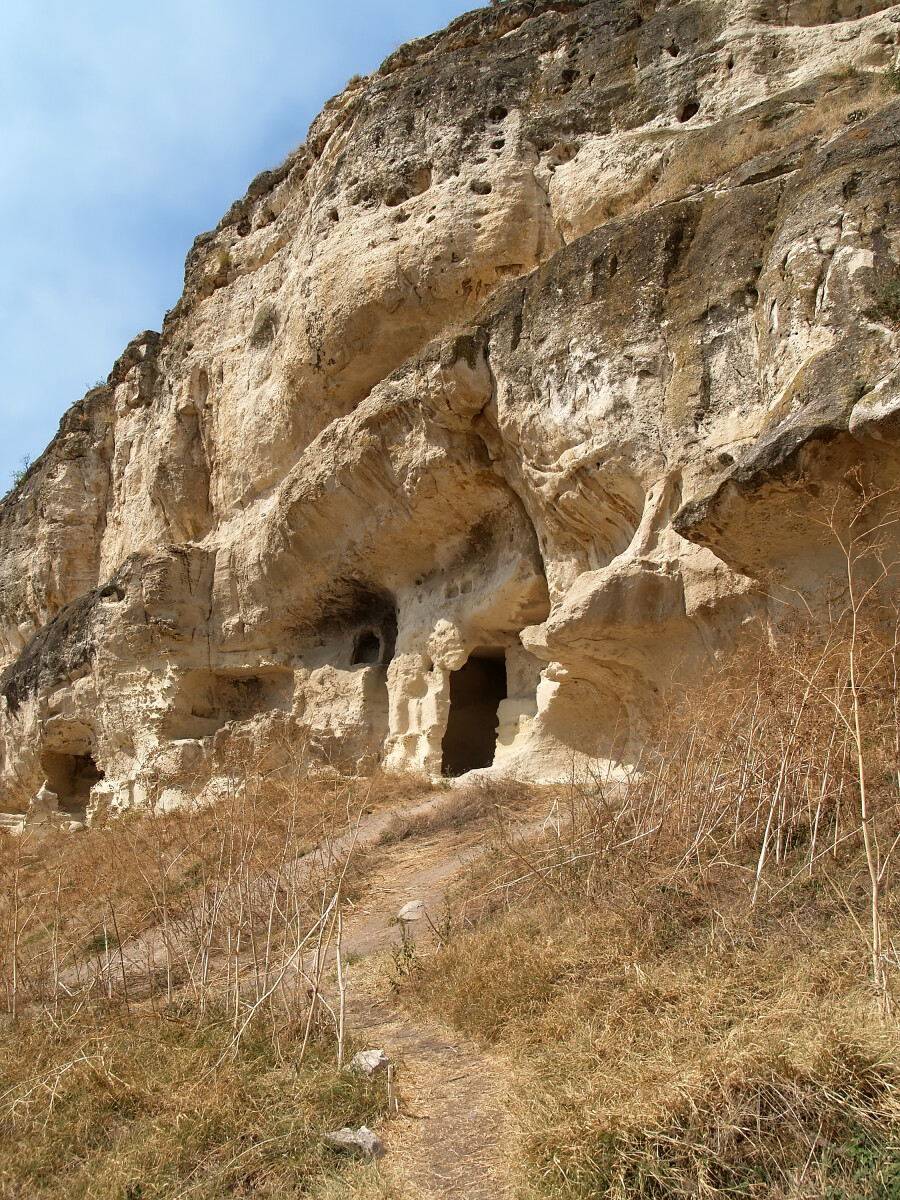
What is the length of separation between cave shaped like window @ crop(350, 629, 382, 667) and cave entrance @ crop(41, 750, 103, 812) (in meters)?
5.58

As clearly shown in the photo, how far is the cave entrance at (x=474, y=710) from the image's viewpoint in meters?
10.8

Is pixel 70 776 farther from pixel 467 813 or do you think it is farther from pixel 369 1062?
pixel 369 1062

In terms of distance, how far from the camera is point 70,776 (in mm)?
15078

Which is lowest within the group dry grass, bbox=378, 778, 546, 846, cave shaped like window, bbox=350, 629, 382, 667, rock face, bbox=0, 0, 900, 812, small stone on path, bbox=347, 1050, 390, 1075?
small stone on path, bbox=347, 1050, 390, 1075

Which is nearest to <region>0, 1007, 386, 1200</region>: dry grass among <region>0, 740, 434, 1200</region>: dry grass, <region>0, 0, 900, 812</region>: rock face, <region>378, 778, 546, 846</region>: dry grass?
<region>0, 740, 434, 1200</region>: dry grass

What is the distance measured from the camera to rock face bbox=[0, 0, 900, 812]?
617 centimetres

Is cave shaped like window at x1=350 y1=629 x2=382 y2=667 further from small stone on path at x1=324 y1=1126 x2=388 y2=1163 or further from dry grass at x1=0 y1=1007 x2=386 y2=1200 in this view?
small stone on path at x1=324 y1=1126 x2=388 y2=1163

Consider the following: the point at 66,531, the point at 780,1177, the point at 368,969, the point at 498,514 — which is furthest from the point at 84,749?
the point at 780,1177

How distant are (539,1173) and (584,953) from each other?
43.8 inches

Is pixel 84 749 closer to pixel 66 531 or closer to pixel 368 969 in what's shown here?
pixel 66 531

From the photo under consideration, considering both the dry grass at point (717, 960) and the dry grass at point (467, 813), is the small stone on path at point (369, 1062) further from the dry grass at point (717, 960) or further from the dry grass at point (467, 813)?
the dry grass at point (467, 813)

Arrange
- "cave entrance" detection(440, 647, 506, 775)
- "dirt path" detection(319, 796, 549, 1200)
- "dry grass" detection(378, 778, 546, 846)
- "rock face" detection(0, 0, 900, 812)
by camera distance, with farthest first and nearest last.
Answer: "cave entrance" detection(440, 647, 506, 775) < "dry grass" detection(378, 778, 546, 846) < "rock face" detection(0, 0, 900, 812) < "dirt path" detection(319, 796, 549, 1200)

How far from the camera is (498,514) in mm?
9398

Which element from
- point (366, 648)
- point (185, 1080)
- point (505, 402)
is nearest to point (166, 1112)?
point (185, 1080)
